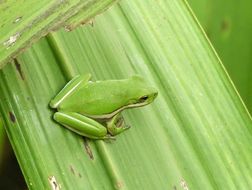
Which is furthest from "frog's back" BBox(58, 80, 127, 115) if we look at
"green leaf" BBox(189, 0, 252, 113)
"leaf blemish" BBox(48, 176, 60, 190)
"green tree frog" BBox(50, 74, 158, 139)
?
"green leaf" BBox(189, 0, 252, 113)

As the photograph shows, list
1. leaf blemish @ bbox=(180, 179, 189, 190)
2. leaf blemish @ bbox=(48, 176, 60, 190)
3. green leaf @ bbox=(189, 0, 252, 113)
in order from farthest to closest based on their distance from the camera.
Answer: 1. green leaf @ bbox=(189, 0, 252, 113)
2. leaf blemish @ bbox=(180, 179, 189, 190)
3. leaf blemish @ bbox=(48, 176, 60, 190)

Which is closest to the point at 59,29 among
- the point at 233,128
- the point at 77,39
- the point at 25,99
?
the point at 77,39

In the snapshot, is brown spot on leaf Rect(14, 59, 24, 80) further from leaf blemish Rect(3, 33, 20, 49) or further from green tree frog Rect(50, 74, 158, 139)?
leaf blemish Rect(3, 33, 20, 49)

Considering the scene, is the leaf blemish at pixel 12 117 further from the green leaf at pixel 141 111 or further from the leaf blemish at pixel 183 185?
the leaf blemish at pixel 183 185

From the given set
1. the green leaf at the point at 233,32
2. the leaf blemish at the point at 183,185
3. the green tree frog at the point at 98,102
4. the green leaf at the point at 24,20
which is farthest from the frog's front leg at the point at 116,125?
the green leaf at the point at 233,32

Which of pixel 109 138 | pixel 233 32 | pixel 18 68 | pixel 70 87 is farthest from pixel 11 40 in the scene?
pixel 233 32

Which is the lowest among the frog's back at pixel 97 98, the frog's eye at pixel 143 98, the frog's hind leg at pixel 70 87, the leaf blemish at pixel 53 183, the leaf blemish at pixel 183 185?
the leaf blemish at pixel 183 185

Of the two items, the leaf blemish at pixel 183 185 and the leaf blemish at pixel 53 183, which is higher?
the leaf blemish at pixel 53 183
